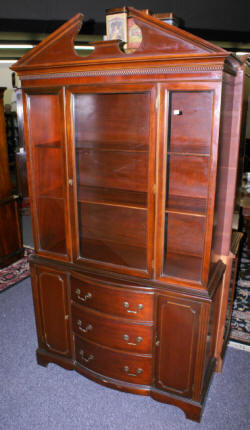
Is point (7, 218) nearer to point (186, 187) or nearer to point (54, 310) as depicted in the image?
point (54, 310)

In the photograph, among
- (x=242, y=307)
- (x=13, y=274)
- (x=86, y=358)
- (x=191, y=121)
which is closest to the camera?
(x=191, y=121)

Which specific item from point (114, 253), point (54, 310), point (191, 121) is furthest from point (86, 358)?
point (191, 121)

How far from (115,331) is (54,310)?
398 millimetres

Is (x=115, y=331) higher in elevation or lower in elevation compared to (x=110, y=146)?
lower

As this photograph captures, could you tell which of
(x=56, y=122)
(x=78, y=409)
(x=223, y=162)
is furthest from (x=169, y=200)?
(x=78, y=409)

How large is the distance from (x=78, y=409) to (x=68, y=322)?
426mm

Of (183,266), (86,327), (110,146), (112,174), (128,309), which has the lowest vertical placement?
(86,327)

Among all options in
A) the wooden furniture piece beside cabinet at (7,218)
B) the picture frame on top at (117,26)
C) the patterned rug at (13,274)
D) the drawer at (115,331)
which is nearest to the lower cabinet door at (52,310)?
the drawer at (115,331)

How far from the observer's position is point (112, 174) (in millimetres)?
1886

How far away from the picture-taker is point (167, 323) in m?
1.64

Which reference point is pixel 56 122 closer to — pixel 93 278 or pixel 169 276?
pixel 93 278

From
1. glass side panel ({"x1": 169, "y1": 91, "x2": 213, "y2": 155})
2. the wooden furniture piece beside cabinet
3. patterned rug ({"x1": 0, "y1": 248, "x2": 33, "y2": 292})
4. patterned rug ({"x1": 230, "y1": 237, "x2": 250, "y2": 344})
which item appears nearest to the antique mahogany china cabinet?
glass side panel ({"x1": 169, "y1": 91, "x2": 213, "y2": 155})

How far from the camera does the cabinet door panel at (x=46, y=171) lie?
169cm

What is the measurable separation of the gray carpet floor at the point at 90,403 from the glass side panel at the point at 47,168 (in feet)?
2.46
